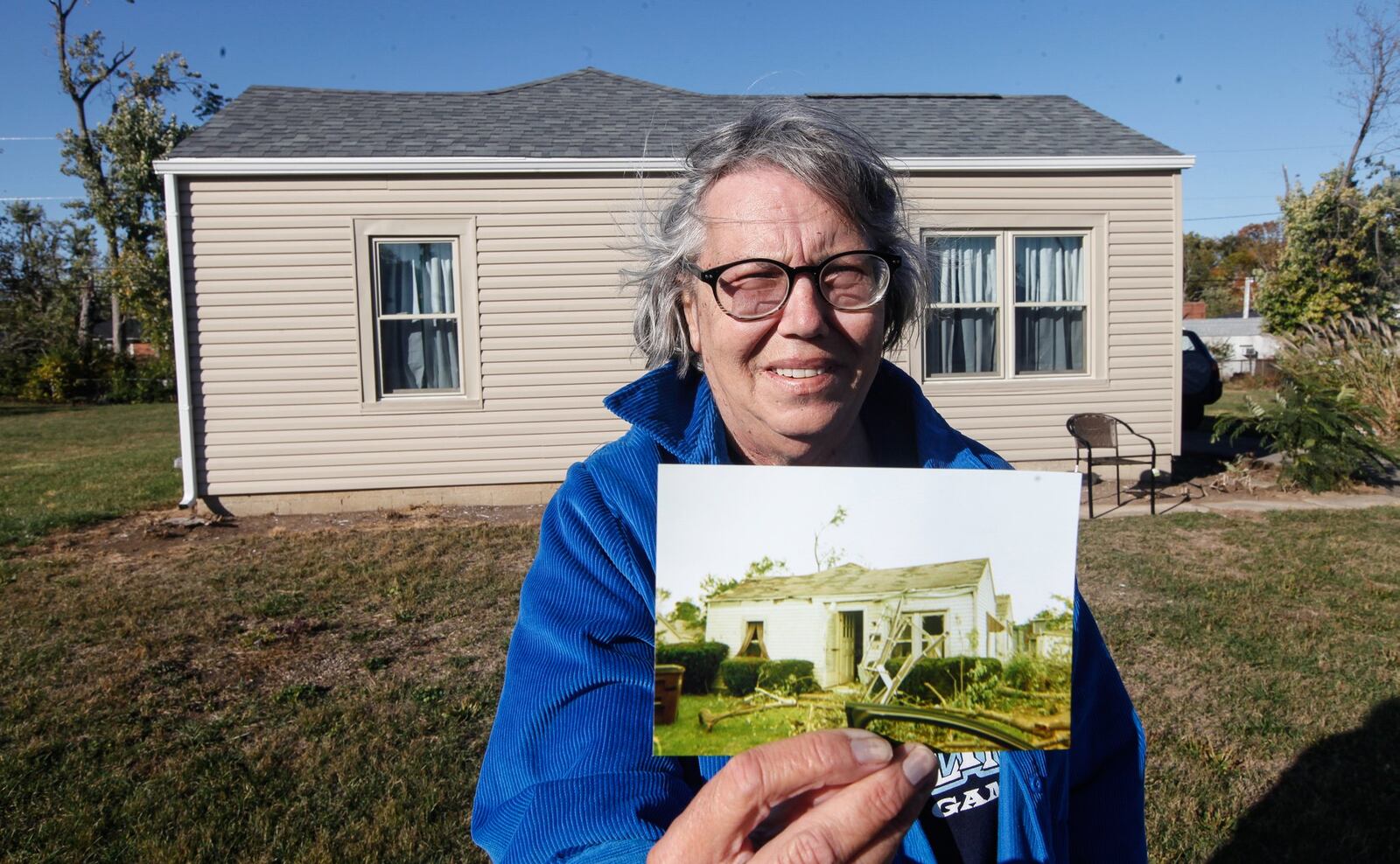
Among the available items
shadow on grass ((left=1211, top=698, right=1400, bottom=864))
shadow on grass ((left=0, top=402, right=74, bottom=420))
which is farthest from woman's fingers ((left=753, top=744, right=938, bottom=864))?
shadow on grass ((left=0, top=402, right=74, bottom=420))

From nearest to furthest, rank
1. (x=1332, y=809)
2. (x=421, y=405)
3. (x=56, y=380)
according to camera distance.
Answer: (x=1332, y=809) → (x=421, y=405) → (x=56, y=380)

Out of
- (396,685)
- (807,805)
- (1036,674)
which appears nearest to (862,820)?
(807,805)

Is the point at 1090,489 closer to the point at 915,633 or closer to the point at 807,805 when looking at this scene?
the point at 915,633

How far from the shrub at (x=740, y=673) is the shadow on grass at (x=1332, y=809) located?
10.2 feet

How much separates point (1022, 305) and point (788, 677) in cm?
938

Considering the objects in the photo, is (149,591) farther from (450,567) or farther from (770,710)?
(770,710)

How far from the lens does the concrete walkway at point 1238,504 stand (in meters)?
8.61

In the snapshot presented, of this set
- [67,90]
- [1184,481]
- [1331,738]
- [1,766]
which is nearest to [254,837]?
[1,766]

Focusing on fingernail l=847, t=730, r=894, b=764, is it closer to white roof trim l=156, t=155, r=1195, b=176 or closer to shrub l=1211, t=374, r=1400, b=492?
white roof trim l=156, t=155, r=1195, b=176

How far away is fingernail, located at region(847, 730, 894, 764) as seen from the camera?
96 centimetres

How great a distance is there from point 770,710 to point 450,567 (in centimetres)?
626

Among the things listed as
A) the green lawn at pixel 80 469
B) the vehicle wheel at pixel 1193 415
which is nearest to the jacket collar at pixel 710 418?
the green lawn at pixel 80 469

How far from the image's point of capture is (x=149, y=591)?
21.2 ft

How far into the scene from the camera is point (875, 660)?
1043mm
